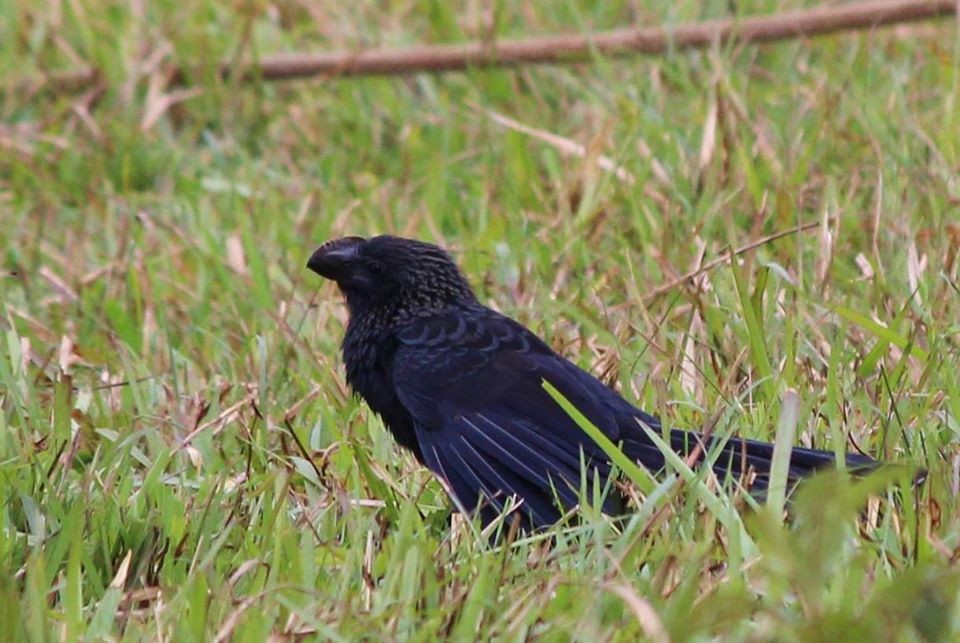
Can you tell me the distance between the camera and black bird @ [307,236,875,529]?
379 cm

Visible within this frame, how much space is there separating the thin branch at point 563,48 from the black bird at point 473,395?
7.52 ft

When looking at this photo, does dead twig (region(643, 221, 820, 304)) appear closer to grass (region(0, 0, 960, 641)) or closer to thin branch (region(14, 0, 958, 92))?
grass (region(0, 0, 960, 641))

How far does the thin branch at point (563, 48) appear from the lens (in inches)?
264

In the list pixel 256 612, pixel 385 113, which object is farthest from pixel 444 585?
pixel 385 113

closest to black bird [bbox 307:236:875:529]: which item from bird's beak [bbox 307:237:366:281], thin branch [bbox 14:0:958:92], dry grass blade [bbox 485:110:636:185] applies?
bird's beak [bbox 307:237:366:281]

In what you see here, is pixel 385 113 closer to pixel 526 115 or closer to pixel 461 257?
pixel 526 115

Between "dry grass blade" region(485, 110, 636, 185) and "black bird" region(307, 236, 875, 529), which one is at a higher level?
"dry grass blade" region(485, 110, 636, 185)

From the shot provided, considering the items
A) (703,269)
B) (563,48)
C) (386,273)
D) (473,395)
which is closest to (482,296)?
(386,273)

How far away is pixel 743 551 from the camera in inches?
121

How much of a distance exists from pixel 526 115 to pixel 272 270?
152cm

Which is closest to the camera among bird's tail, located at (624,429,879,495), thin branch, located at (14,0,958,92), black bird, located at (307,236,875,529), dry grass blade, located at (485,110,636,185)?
bird's tail, located at (624,429,879,495)

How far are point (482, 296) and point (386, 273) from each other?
84cm

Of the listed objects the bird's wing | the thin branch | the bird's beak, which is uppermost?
the thin branch

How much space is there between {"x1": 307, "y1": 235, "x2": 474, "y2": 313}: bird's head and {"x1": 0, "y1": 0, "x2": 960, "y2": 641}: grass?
0.77 feet
